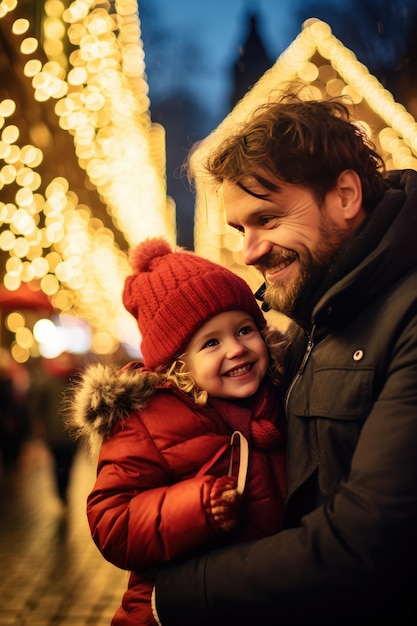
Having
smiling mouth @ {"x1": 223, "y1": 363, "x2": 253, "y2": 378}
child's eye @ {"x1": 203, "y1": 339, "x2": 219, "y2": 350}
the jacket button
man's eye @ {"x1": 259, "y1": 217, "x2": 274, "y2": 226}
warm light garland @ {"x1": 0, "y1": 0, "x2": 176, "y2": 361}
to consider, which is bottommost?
the jacket button

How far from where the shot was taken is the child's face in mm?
2426

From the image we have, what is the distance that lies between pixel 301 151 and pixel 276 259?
334 millimetres

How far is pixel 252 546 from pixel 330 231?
3.05ft

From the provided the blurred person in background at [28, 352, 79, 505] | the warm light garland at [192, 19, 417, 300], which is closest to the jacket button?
the warm light garland at [192, 19, 417, 300]

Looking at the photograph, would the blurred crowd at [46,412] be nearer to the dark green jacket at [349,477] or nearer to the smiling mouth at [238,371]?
the smiling mouth at [238,371]

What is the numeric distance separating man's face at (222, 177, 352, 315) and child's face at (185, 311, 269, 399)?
1.29 feet

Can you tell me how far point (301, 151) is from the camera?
2.02 m

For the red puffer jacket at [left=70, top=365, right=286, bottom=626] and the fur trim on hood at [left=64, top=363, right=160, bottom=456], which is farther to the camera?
the fur trim on hood at [left=64, top=363, right=160, bottom=456]

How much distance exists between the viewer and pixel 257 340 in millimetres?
2543

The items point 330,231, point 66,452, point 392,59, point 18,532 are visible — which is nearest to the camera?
point 330,231

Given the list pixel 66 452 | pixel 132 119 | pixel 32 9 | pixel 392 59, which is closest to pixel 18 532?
pixel 66 452

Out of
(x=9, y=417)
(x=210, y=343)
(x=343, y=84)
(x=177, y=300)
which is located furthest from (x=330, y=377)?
(x=9, y=417)

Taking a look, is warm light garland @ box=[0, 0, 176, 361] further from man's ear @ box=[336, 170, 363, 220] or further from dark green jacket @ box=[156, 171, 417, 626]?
dark green jacket @ box=[156, 171, 417, 626]

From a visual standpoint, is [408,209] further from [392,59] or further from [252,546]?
[392,59]
